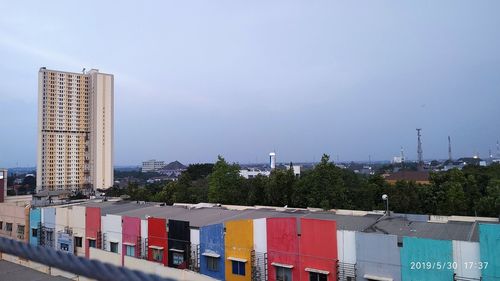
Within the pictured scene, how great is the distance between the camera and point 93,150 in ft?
209

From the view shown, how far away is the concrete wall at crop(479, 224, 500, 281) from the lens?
32.7 ft

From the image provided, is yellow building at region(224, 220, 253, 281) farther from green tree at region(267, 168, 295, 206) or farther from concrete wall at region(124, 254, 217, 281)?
green tree at region(267, 168, 295, 206)

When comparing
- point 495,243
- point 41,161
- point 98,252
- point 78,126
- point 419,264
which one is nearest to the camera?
point 495,243

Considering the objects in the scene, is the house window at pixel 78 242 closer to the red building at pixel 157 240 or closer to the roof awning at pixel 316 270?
the red building at pixel 157 240

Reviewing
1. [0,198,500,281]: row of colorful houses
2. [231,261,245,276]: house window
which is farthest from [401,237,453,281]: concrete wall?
[231,261,245,276]: house window

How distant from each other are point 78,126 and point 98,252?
5801 centimetres

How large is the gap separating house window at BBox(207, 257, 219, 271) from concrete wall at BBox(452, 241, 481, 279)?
27.1 ft

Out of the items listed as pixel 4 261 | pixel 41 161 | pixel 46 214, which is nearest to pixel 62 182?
pixel 41 161

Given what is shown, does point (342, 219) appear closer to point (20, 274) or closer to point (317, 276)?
point (317, 276)

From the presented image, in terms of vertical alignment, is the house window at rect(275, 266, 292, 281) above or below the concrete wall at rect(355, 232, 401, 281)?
below

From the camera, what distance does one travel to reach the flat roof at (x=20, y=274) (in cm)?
1114

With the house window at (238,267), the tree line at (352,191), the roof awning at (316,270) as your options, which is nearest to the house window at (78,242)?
the tree line at (352,191)

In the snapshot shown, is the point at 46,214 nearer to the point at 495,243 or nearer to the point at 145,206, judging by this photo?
the point at 145,206

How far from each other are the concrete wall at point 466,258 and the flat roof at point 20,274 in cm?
1100
